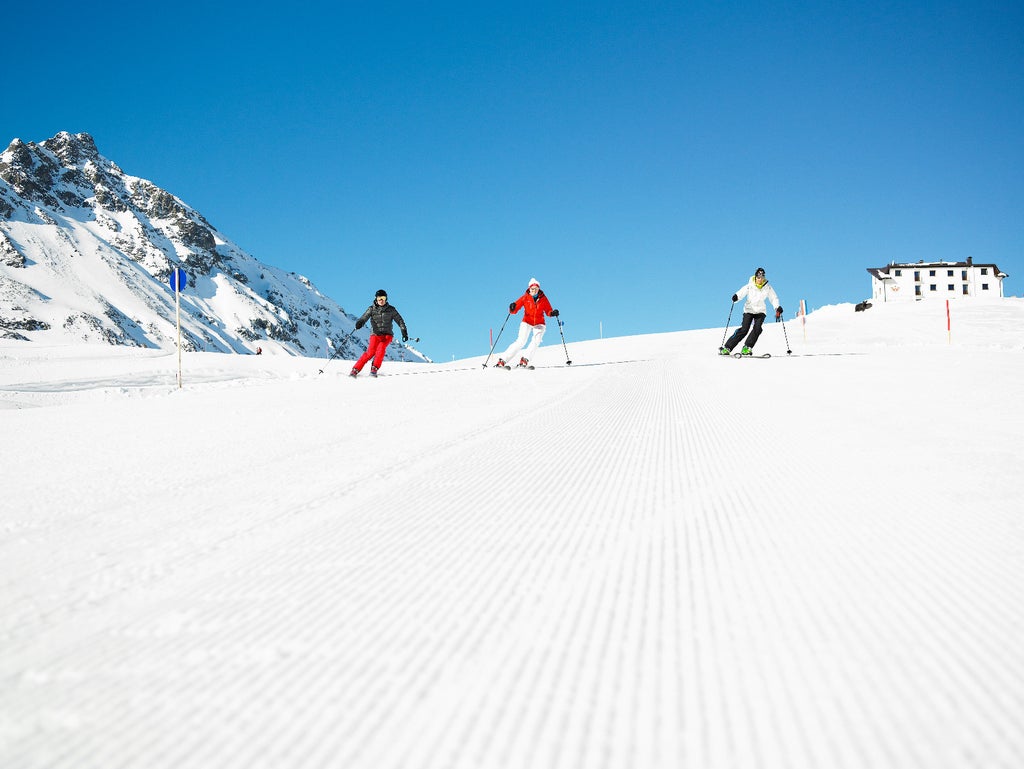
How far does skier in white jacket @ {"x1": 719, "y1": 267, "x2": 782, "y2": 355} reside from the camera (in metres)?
15.5

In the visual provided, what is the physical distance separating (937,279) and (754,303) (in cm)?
9472

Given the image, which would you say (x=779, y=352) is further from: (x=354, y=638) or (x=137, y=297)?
(x=137, y=297)

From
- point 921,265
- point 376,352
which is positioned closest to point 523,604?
point 376,352

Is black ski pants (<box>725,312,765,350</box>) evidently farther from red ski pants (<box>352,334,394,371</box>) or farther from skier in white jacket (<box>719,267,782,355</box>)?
red ski pants (<box>352,334,394,371</box>)

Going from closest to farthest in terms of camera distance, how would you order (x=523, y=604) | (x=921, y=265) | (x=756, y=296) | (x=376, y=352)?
(x=523, y=604), (x=376, y=352), (x=756, y=296), (x=921, y=265)

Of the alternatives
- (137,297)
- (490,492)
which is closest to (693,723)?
(490,492)

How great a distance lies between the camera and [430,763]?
3.58 feet

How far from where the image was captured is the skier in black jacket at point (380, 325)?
13.7 metres

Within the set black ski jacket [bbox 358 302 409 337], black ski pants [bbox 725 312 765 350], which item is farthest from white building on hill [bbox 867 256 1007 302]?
black ski jacket [bbox 358 302 409 337]

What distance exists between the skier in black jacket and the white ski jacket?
811cm

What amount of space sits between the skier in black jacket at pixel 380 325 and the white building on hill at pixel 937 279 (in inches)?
3641

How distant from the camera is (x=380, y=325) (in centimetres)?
1443

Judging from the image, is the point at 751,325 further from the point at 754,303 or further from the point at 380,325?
the point at 380,325

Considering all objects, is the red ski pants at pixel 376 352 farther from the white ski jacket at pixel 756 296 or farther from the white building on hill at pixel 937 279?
the white building on hill at pixel 937 279
